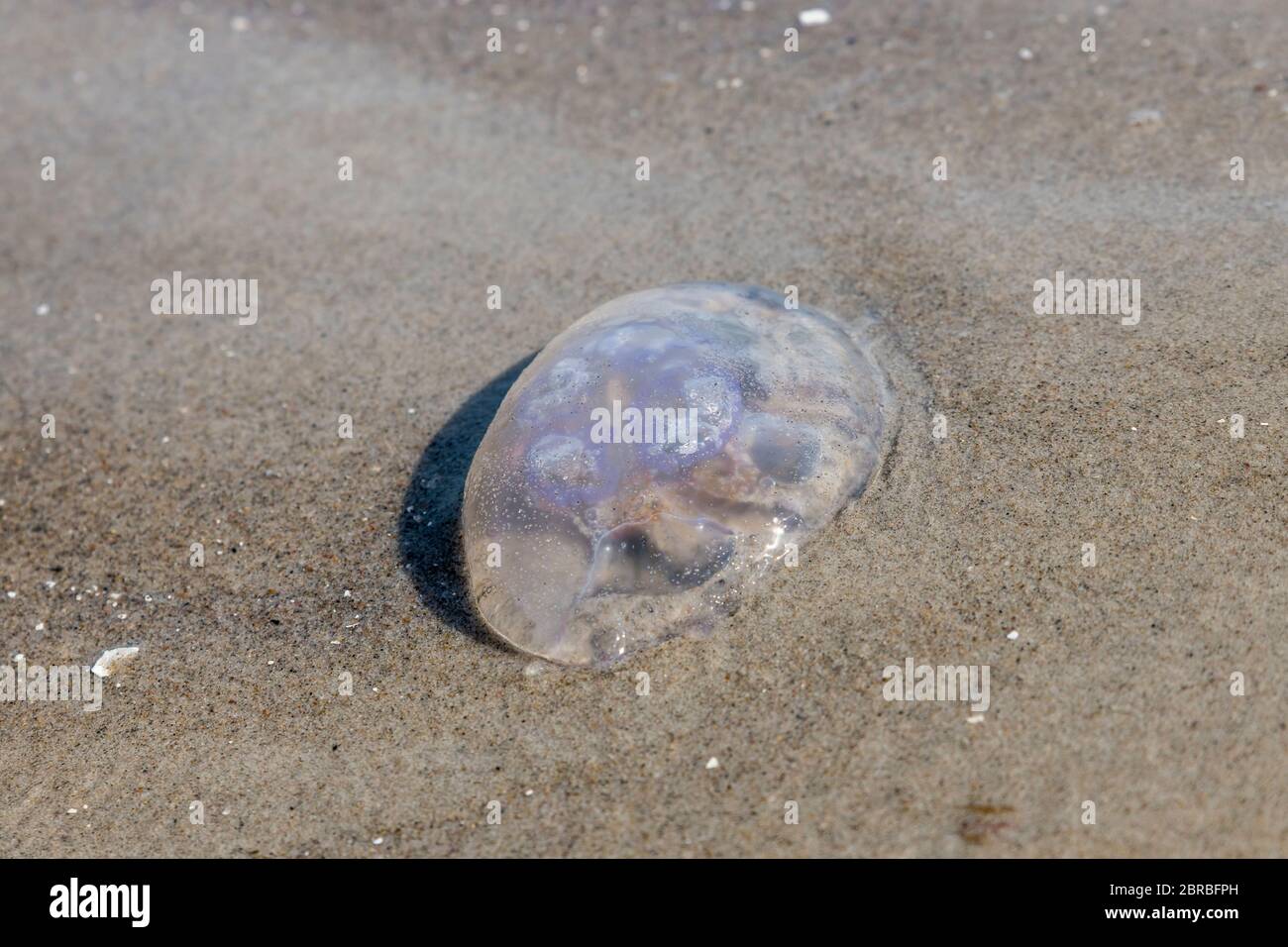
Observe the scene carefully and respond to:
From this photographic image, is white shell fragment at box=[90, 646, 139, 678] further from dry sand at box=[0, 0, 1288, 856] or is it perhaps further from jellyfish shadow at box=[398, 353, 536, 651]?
jellyfish shadow at box=[398, 353, 536, 651]

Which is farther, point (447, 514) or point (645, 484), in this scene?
point (447, 514)

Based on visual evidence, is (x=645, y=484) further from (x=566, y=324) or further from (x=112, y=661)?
(x=112, y=661)

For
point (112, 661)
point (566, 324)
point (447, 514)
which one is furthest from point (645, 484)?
point (112, 661)

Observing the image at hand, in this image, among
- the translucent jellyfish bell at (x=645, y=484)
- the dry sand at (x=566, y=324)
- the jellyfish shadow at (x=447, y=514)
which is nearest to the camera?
the dry sand at (x=566, y=324)

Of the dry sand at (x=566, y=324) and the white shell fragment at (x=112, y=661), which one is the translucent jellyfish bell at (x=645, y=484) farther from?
the white shell fragment at (x=112, y=661)

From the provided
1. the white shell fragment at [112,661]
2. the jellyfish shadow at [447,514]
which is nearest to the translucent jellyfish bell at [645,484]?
the jellyfish shadow at [447,514]

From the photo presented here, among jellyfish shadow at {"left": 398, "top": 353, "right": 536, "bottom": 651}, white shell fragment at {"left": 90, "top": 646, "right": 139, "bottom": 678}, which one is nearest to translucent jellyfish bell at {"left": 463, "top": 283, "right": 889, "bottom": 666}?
jellyfish shadow at {"left": 398, "top": 353, "right": 536, "bottom": 651}
